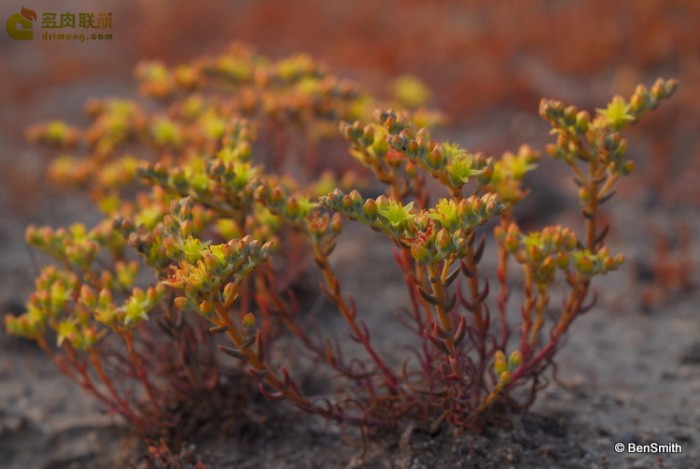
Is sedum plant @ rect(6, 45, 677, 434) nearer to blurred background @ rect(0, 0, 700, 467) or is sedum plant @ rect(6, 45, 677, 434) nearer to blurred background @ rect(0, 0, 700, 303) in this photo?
blurred background @ rect(0, 0, 700, 467)

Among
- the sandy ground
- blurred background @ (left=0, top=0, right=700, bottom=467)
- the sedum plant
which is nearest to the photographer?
the sedum plant

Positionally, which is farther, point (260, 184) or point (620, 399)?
point (620, 399)

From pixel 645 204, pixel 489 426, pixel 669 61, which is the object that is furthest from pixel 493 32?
pixel 489 426

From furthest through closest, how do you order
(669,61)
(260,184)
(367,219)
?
(669,61)
(260,184)
(367,219)

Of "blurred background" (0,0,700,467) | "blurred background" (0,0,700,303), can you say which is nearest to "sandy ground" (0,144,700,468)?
"blurred background" (0,0,700,467)

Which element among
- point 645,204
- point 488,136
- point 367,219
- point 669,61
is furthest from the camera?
point 669,61

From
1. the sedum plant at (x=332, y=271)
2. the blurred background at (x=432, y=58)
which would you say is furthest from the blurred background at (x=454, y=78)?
the sedum plant at (x=332, y=271)

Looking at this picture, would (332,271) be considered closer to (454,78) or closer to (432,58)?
(454,78)

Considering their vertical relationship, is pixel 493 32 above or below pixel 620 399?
above

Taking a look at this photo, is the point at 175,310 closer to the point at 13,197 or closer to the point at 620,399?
the point at 620,399

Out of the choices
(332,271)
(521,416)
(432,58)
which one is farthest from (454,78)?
(521,416)

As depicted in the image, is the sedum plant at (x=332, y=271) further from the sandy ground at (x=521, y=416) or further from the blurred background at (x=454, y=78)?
the blurred background at (x=454, y=78)
